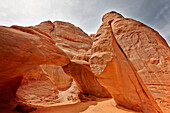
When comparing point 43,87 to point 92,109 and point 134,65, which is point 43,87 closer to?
point 92,109

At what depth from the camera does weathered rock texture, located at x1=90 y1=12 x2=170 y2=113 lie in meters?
2.75

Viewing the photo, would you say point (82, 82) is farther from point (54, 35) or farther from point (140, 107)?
point (54, 35)

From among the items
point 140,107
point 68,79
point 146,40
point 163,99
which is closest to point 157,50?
point 146,40

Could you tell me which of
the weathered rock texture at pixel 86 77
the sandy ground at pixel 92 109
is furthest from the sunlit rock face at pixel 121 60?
the weathered rock texture at pixel 86 77

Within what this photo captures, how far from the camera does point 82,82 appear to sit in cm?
781

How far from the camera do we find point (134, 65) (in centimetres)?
342

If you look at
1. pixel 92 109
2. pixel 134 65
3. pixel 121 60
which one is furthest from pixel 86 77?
pixel 134 65

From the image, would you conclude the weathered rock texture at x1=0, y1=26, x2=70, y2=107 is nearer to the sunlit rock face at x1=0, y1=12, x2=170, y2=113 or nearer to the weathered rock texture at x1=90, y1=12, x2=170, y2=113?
the sunlit rock face at x1=0, y1=12, x2=170, y2=113

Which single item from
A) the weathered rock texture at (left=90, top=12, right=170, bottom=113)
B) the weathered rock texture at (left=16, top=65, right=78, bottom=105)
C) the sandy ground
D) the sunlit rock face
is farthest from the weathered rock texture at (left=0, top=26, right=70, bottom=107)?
the weathered rock texture at (left=90, top=12, right=170, bottom=113)

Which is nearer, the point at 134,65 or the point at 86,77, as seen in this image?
the point at 134,65

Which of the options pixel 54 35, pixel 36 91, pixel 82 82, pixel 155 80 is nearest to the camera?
pixel 155 80

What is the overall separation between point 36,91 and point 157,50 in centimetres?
1034

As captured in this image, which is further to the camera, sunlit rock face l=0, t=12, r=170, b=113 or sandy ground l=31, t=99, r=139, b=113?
sandy ground l=31, t=99, r=139, b=113

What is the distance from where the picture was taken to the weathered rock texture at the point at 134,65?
9.01 ft
